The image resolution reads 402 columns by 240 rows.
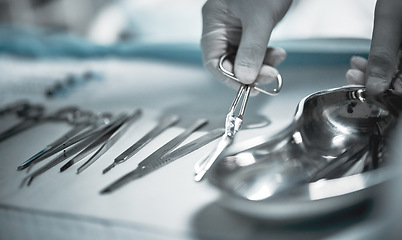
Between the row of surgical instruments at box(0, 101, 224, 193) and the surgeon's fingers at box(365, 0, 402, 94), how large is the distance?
0.92 feet

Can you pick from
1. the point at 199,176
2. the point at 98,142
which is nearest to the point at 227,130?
the point at 199,176

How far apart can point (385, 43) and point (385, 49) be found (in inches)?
0.5

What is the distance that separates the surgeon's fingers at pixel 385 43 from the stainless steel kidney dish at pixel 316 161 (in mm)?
40

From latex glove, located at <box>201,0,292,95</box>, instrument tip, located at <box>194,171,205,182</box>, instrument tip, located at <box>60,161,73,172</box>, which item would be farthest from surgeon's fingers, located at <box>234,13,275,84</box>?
instrument tip, located at <box>60,161,73,172</box>

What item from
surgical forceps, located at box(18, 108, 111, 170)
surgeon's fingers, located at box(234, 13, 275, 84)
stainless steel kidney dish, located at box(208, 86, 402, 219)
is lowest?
stainless steel kidney dish, located at box(208, 86, 402, 219)

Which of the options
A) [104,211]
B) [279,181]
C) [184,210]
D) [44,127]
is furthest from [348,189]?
[44,127]

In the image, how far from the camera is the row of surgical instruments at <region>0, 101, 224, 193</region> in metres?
0.57

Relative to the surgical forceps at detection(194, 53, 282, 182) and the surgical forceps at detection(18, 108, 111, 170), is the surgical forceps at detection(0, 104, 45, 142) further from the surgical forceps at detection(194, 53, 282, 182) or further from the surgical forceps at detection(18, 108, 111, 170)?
the surgical forceps at detection(194, 53, 282, 182)

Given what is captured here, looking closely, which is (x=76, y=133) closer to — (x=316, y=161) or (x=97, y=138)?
(x=97, y=138)

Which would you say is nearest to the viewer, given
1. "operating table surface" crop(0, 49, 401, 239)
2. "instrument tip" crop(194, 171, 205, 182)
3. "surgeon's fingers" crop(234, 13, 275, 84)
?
"operating table surface" crop(0, 49, 401, 239)

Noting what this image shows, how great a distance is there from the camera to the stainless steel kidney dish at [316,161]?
44 cm

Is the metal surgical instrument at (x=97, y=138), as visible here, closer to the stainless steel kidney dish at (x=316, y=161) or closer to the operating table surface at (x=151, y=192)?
the operating table surface at (x=151, y=192)

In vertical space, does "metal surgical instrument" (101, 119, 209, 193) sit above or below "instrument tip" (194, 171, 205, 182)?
above

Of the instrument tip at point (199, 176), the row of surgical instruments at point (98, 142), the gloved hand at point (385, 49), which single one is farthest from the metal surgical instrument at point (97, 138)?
the gloved hand at point (385, 49)
